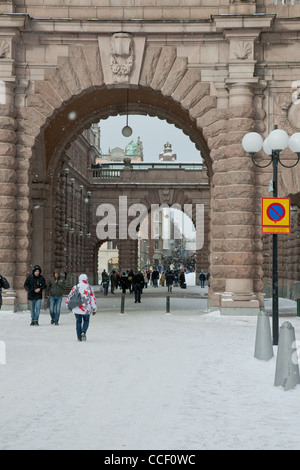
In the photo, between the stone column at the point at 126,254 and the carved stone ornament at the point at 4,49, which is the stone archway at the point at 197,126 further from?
the stone column at the point at 126,254

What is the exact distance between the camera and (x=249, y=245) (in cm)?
2141

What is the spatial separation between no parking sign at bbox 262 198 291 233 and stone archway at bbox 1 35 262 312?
26.3 feet

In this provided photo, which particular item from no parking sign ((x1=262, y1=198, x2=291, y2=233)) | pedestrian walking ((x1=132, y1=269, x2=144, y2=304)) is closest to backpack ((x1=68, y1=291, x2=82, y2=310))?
no parking sign ((x1=262, y1=198, x2=291, y2=233))

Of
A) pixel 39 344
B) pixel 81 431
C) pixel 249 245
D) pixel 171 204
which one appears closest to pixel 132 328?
pixel 39 344

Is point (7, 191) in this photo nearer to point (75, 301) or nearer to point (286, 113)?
point (75, 301)

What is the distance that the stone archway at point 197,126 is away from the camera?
70.4 feet

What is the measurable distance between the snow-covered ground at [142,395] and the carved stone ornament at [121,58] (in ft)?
33.2

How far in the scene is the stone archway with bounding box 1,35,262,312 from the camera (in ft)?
70.4

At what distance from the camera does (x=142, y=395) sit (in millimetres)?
8609

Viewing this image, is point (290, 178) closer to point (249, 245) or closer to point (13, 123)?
point (249, 245)

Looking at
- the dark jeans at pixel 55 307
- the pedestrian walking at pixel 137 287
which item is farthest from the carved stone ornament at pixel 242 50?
the pedestrian walking at pixel 137 287

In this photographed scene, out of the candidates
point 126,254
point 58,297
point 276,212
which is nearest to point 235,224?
point 58,297

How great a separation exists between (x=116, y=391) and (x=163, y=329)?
8663mm

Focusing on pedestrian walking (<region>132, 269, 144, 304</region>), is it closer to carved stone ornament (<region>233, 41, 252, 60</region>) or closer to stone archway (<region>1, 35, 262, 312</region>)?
stone archway (<region>1, 35, 262, 312</region>)
